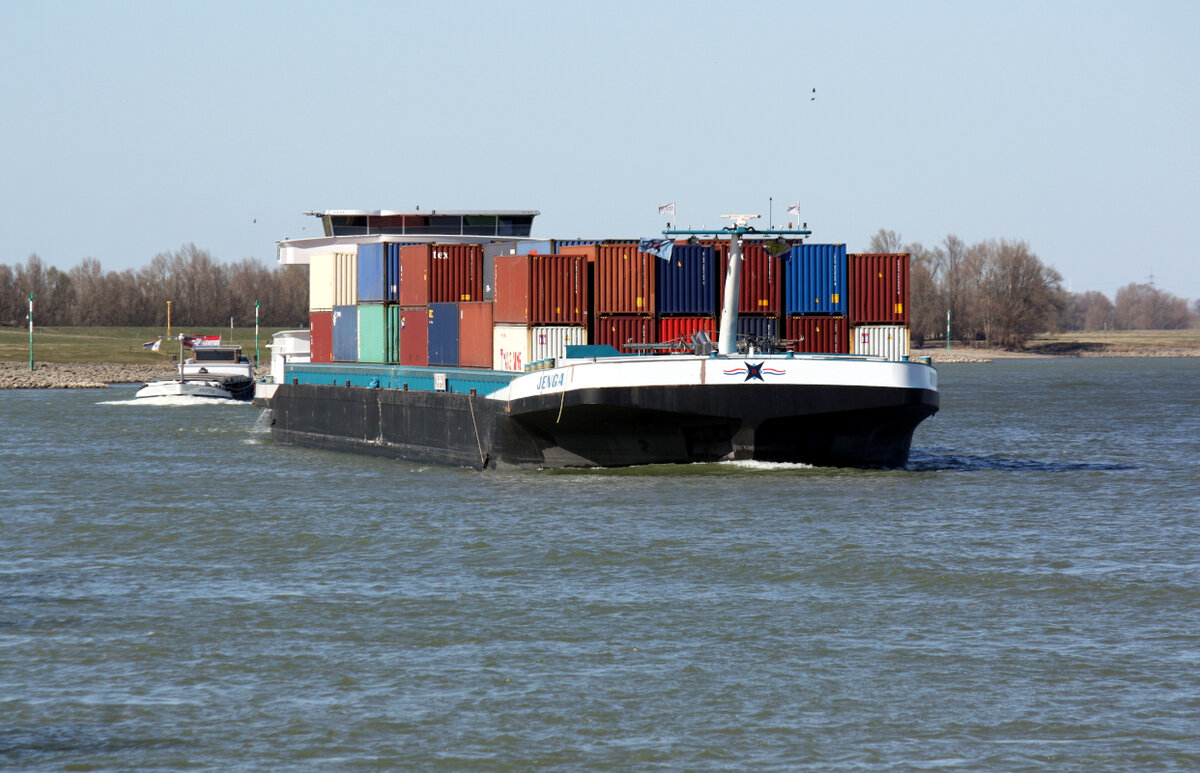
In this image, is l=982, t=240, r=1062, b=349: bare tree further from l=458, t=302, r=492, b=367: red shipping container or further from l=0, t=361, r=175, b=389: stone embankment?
l=458, t=302, r=492, b=367: red shipping container

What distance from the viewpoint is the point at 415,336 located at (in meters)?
38.6

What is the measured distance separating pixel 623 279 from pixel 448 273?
6601 millimetres

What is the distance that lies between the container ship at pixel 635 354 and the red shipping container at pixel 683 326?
5cm

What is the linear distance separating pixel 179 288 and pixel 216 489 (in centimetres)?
15157

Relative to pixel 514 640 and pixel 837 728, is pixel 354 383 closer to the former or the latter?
pixel 514 640

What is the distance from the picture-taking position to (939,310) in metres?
170

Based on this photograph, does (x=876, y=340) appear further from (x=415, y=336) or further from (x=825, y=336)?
(x=415, y=336)

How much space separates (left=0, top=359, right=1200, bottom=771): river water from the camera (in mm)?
11969

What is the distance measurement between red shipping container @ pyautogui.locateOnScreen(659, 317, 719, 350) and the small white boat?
130ft

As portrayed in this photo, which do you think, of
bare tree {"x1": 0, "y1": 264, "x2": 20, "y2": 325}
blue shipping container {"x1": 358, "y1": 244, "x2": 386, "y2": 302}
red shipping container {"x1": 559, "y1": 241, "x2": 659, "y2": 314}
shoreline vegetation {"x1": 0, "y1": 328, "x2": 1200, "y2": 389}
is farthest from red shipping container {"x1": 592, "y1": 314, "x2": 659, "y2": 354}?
bare tree {"x1": 0, "y1": 264, "x2": 20, "y2": 325}

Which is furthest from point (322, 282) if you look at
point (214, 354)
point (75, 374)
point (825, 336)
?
point (75, 374)

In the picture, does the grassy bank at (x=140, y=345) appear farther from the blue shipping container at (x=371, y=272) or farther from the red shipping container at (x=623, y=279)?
the red shipping container at (x=623, y=279)

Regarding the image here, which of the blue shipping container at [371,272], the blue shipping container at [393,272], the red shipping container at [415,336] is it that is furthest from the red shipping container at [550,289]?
the blue shipping container at [371,272]

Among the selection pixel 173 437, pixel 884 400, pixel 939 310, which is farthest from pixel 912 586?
pixel 939 310
